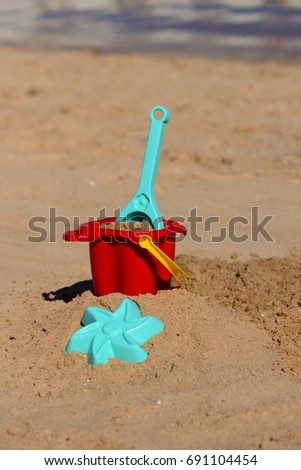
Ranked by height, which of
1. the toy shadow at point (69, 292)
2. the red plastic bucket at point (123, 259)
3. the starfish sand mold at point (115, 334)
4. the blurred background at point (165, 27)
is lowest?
the starfish sand mold at point (115, 334)

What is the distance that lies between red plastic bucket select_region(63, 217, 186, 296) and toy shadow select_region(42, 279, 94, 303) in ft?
1.09

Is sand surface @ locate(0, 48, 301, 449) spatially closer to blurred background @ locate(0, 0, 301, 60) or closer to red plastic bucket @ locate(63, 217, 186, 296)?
red plastic bucket @ locate(63, 217, 186, 296)

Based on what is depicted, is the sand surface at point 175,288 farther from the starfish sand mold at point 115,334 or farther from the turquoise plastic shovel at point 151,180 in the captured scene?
the turquoise plastic shovel at point 151,180

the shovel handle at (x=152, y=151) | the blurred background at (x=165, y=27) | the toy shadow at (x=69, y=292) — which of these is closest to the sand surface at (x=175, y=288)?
the toy shadow at (x=69, y=292)

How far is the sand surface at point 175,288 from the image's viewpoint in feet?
8.57

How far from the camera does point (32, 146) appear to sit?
614 centimetres

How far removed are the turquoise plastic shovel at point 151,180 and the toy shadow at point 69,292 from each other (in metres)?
0.48

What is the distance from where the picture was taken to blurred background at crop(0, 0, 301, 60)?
10.2 meters

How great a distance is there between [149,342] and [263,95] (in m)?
4.79

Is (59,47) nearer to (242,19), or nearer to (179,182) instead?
(242,19)

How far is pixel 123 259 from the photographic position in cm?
318

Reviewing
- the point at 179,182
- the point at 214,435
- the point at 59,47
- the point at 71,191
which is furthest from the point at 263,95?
the point at 214,435

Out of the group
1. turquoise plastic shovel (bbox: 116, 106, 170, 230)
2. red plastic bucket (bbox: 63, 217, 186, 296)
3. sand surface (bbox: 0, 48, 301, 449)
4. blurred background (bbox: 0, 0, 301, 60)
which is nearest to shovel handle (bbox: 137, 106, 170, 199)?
turquoise plastic shovel (bbox: 116, 106, 170, 230)

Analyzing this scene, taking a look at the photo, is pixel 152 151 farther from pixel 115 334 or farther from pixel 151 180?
pixel 115 334
